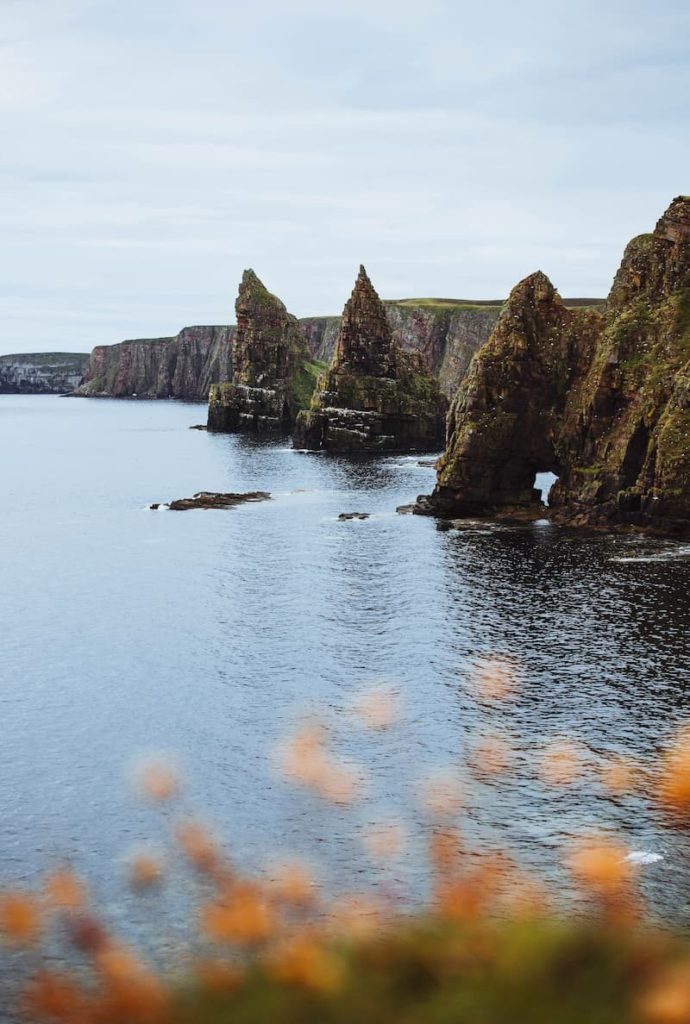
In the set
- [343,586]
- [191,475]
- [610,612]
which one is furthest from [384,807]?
[191,475]

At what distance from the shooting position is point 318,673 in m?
72.6

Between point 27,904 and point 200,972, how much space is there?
9.54 m

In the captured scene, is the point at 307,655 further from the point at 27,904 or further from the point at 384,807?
the point at 27,904

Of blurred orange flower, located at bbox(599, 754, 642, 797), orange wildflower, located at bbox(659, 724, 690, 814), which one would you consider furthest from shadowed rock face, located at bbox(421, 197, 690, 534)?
blurred orange flower, located at bbox(599, 754, 642, 797)

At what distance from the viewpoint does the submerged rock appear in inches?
5851

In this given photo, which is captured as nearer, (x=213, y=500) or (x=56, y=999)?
(x=56, y=999)

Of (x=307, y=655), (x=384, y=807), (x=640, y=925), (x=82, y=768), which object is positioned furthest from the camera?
(x=307, y=655)

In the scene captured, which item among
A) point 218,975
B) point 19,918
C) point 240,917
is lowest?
point 19,918

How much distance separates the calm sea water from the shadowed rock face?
9.30m

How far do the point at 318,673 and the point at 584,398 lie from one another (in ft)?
234

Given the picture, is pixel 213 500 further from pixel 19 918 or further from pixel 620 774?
pixel 19 918

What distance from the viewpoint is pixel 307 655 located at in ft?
252

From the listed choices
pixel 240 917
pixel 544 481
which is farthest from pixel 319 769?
pixel 544 481

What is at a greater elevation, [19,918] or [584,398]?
[584,398]
